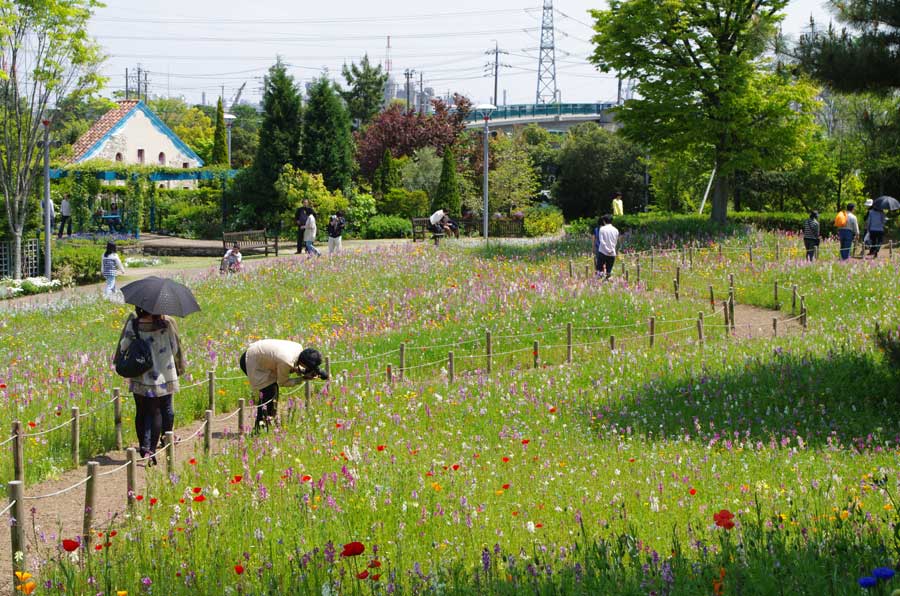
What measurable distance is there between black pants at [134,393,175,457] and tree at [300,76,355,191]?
31682 millimetres

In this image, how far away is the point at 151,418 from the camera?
32.9 feet

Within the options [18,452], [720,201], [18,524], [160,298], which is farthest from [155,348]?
[720,201]

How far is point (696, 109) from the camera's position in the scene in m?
30.0

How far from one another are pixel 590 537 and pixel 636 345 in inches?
372

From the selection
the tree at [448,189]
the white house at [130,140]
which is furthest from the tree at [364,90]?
the tree at [448,189]

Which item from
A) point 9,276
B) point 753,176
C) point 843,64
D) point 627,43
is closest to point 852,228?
point 627,43

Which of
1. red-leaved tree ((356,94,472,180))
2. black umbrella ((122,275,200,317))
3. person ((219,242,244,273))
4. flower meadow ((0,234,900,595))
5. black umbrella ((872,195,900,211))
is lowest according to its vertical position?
flower meadow ((0,234,900,595))

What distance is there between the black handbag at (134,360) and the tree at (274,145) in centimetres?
3133

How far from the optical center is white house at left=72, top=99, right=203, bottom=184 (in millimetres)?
56406

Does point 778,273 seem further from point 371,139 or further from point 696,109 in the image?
point 371,139

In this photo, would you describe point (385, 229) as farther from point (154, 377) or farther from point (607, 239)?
point (154, 377)

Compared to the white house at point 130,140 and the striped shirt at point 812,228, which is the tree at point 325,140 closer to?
the white house at point 130,140

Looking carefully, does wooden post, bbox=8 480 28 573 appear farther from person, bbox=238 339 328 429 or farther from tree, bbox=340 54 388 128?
tree, bbox=340 54 388 128

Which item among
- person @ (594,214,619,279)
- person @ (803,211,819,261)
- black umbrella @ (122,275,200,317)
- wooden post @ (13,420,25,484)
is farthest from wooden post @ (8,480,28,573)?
person @ (803,211,819,261)
